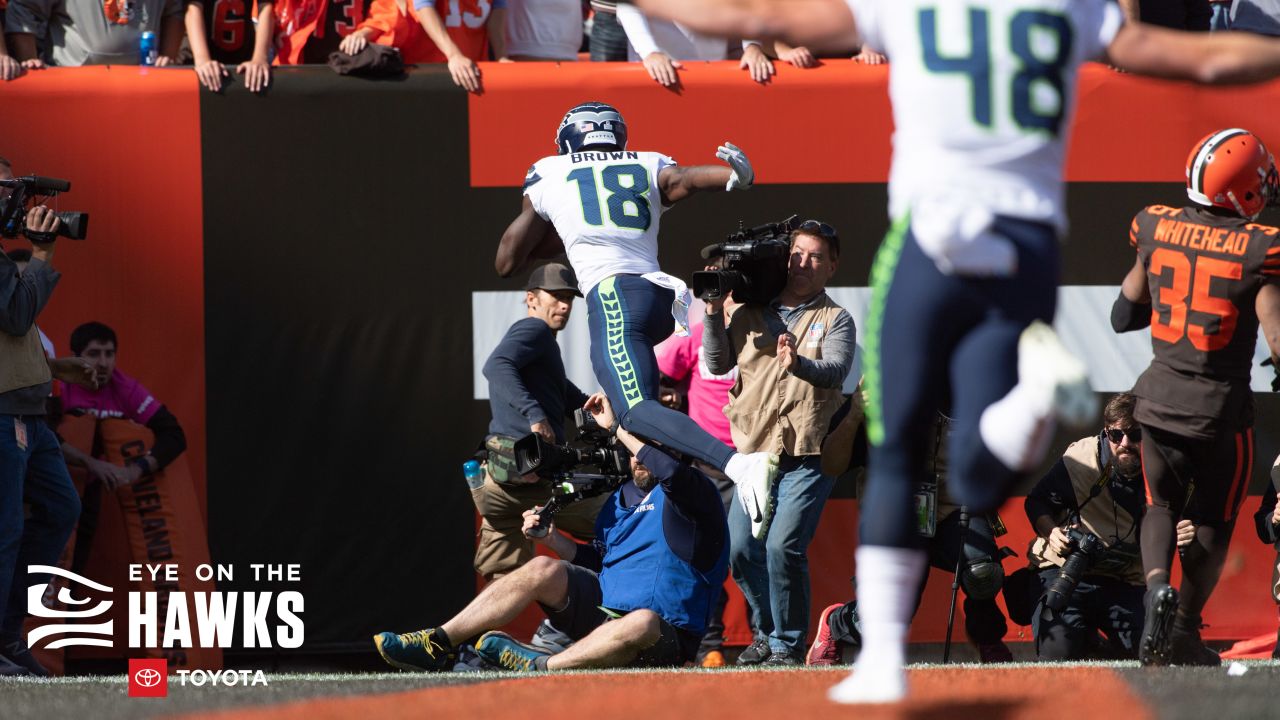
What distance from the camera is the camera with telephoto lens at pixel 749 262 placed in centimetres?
608

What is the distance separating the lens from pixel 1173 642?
5180mm

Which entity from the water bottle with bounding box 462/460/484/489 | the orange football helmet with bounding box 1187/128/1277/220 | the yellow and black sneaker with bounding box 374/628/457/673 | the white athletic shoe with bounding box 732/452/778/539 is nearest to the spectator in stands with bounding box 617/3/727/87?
the water bottle with bounding box 462/460/484/489

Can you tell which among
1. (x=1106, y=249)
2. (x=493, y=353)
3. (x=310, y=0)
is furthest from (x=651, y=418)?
(x=310, y=0)

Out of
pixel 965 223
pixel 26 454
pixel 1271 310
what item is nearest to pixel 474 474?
pixel 26 454

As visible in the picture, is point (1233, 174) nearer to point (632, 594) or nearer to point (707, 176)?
point (707, 176)

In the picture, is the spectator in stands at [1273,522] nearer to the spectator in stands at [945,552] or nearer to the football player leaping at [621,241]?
the spectator in stands at [945,552]

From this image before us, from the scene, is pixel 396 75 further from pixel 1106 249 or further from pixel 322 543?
pixel 1106 249

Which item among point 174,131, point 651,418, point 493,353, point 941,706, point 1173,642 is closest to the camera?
point 941,706

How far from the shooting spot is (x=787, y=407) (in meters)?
6.44

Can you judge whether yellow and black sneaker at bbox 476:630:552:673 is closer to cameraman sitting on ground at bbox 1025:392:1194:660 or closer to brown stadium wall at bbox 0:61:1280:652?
brown stadium wall at bbox 0:61:1280:652

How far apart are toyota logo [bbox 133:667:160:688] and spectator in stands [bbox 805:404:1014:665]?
2.72m

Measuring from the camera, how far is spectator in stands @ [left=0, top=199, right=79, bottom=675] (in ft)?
19.3

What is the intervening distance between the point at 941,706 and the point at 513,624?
4059mm

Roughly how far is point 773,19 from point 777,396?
317cm
